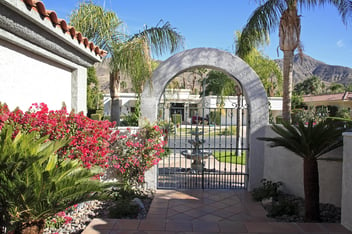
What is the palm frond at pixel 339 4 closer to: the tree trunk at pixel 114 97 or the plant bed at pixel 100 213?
the tree trunk at pixel 114 97

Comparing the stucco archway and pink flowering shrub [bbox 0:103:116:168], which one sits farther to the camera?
the stucco archway

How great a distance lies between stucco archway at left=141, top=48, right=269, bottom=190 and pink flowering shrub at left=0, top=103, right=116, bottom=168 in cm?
187

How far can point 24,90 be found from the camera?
16.2ft

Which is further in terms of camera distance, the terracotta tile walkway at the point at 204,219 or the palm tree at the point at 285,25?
the palm tree at the point at 285,25

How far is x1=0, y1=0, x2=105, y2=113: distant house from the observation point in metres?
4.07

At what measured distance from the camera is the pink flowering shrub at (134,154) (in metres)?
7.14

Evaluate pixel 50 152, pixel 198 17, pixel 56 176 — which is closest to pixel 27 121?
pixel 50 152

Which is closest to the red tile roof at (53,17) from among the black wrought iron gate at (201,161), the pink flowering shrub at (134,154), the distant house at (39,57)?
the distant house at (39,57)

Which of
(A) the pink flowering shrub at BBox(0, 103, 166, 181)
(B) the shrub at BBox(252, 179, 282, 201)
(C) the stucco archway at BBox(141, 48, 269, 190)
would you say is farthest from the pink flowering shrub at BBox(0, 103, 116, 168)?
(B) the shrub at BBox(252, 179, 282, 201)

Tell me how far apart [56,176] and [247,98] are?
5.78m

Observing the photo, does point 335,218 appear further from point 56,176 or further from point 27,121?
point 27,121

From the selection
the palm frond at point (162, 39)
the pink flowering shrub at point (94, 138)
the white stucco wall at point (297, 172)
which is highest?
the palm frond at point (162, 39)

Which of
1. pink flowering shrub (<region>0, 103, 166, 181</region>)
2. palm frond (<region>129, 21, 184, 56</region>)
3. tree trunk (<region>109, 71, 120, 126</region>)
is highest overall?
palm frond (<region>129, 21, 184, 56</region>)

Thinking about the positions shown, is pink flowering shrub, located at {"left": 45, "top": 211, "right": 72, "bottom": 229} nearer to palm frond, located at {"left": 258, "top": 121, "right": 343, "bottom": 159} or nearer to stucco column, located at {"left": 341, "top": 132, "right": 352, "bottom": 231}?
palm frond, located at {"left": 258, "top": 121, "right": 343, "bottom": 159}
